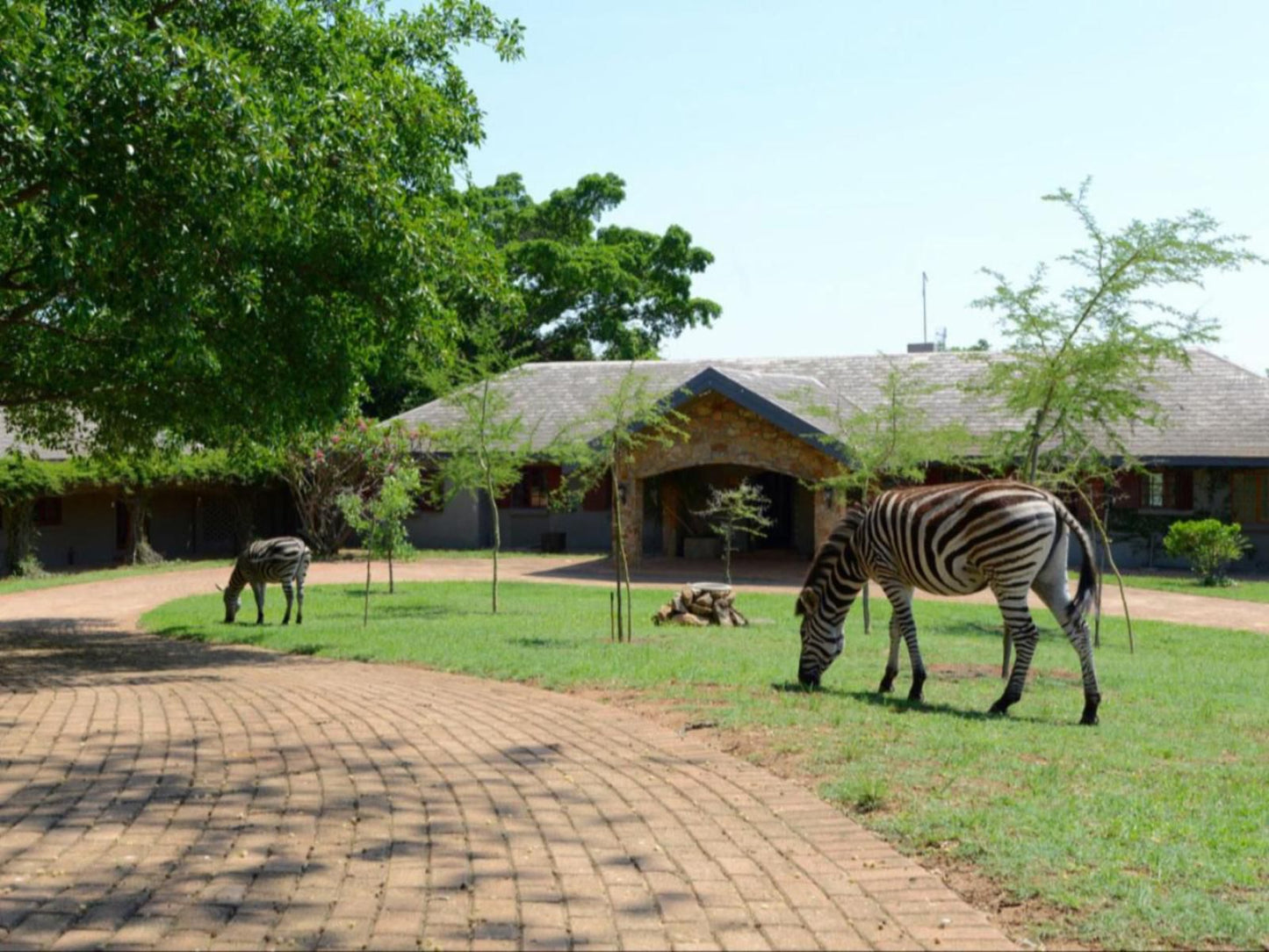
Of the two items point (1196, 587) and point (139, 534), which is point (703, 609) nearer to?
point (1196, 587)

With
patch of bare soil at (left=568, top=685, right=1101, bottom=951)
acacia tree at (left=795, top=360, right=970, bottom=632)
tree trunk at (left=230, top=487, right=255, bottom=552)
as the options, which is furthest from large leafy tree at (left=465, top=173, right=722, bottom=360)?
patch of bare soil at (left=568, top=685, right=1101, bottom=951)

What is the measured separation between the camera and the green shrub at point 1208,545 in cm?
2753

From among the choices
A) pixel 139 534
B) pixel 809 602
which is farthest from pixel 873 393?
pixel 809 602

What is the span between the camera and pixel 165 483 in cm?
3256

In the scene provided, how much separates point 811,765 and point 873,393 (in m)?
27.6

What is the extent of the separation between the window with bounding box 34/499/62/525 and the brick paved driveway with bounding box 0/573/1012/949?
23.4 meters

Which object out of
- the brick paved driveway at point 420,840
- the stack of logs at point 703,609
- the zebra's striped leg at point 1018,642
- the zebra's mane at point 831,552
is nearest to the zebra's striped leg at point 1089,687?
the zebra's striped leg at point 1018,642

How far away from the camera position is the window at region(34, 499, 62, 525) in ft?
107

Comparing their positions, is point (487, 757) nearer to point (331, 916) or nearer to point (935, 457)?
point (331, 916)

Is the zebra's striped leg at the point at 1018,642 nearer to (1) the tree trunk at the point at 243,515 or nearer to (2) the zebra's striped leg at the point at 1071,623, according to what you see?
(2) the zebra's striped leg at the point at 1071,623

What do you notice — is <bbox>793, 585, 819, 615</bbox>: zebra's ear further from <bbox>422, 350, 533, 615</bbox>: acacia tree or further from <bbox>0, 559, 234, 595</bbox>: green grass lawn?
<bbox>0, 559, 234, 595</bbox>: green grass lawn

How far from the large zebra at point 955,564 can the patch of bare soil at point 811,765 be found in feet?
4.61

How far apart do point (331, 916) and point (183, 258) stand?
775 centimetres

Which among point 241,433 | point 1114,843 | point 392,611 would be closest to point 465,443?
point 392,611
